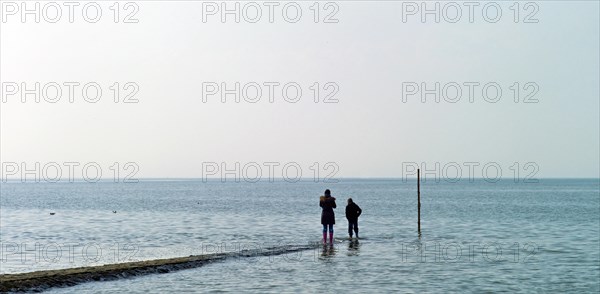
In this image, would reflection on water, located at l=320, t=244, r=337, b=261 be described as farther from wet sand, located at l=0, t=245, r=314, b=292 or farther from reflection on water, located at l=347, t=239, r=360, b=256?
wet sand, located at l=0, t=245, r=314, b=292

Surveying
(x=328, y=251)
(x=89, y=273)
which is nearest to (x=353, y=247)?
(x=328, y=251)

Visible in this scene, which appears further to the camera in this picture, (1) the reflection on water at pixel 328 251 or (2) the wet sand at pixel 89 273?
(1) the reflection on water at pixel 328 251

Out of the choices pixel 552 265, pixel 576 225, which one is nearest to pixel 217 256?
pixel 552 265

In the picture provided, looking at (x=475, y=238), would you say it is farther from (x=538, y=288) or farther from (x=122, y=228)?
(x=122, y=228)

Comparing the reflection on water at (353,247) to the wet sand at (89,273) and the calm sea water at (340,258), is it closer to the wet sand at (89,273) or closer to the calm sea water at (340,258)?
the calm sea water at (340,258)

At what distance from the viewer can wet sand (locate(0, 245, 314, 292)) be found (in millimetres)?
19016

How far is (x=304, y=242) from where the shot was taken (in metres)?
34.4

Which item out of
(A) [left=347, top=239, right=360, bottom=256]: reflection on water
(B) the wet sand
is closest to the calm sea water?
(A) [left=347, top=239, right=360, bottom=256]: reflection on water

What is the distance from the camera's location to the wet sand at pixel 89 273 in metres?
19.0

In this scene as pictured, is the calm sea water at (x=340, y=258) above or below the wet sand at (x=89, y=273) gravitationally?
below

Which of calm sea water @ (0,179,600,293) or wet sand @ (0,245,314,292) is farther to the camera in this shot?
calm sea water @ (0,179,600,293)

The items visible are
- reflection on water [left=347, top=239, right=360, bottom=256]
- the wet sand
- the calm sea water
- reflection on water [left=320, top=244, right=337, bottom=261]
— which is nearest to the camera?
the wet sand

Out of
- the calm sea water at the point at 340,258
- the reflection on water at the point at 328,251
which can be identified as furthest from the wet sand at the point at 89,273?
the reflection on water at the point at 328,251

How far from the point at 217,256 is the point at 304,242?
8.54m
